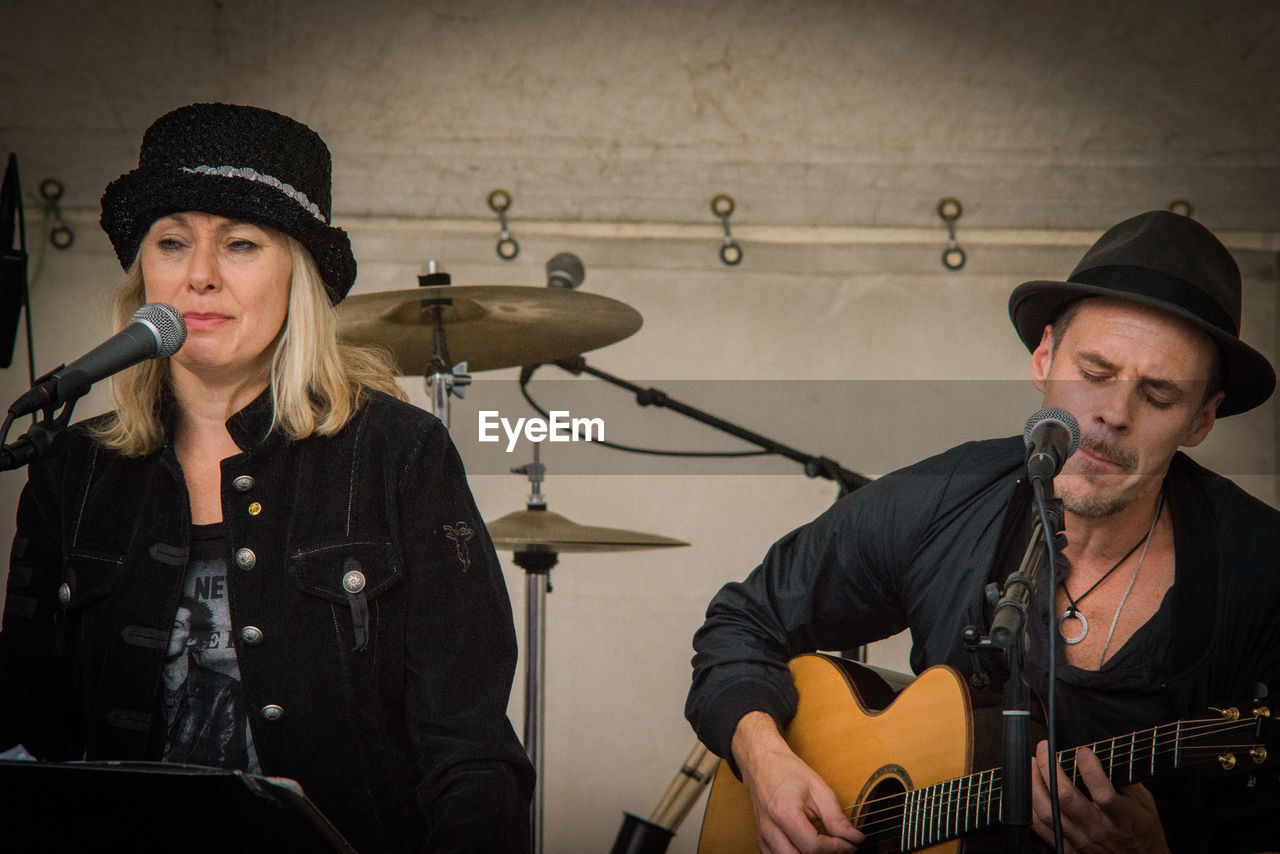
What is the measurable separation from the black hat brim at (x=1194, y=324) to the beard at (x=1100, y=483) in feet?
0.83

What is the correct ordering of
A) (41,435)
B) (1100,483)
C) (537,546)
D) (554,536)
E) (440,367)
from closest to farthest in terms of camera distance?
(41,435) → (1100,483) → (440,367) → (554,536) → (537,546)

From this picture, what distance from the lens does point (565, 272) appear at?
2969 millimetres

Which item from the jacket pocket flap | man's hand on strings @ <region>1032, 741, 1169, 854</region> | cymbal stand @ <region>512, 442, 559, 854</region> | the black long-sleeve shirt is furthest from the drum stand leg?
man's hand on strings @ <region>1032, 741, 1169, 854</region>

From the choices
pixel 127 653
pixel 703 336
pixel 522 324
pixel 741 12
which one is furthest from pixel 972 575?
pixel 741 12

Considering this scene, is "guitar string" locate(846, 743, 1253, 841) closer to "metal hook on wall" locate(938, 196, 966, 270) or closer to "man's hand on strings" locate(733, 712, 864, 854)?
"man's hand on strings" locate(733, 712, 864, 854)

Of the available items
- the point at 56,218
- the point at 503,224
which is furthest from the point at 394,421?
the point at 56,218

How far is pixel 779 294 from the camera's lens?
379 centimetres

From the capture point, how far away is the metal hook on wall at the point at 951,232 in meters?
3.64

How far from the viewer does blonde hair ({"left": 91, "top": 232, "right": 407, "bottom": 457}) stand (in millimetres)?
1856

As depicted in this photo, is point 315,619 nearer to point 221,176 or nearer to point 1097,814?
point 221,176

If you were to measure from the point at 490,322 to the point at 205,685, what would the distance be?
4.12 ft

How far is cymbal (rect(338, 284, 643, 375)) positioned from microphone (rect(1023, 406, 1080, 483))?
49.0 inches

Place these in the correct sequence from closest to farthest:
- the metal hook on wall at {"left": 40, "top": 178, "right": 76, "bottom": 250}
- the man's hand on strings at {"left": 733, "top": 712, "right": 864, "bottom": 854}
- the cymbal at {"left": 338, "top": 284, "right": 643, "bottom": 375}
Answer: the man's hand on strings at {"left": 733, "top": 712, "right": 864, "bottom": 854} < the cymbal at {"left": 338, "top": 284, "right": 643, "bottom": 375} < the metal hook on wall at {"left": 40, "top": 178, "right": 76, "bottom": 250}

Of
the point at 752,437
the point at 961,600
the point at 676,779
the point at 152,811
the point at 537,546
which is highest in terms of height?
the point at 752,437
